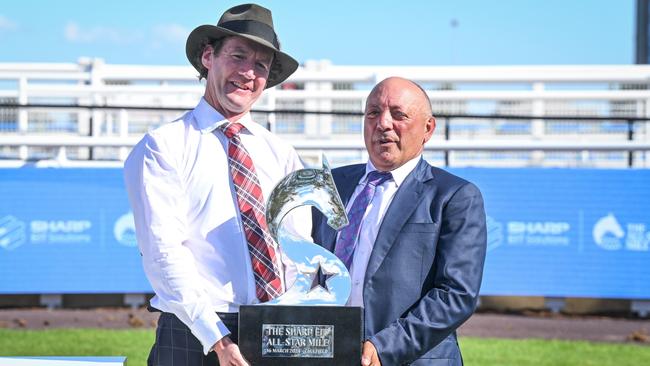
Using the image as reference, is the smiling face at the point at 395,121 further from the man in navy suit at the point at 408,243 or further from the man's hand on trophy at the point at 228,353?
the man's hand on trophy at the point at 228,353

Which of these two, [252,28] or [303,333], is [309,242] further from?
[252,28]

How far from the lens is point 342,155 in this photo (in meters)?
11.7

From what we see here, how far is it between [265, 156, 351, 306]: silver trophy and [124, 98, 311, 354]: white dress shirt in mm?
189

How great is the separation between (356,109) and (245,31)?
339 inches

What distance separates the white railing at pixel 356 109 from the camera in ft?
36.7

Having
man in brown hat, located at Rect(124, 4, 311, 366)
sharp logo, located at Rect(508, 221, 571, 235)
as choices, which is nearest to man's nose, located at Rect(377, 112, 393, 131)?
man in brown hat, located at Rect(124, 4, 311, 366)

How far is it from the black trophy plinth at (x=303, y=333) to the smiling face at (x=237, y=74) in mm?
728

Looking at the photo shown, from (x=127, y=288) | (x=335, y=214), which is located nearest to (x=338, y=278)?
(x=335, y=214)

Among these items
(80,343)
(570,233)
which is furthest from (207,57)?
(570,233)

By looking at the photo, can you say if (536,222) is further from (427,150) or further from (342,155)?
(342,155)

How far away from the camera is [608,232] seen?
10742 millimetres

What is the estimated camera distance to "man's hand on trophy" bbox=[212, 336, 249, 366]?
3.55 m

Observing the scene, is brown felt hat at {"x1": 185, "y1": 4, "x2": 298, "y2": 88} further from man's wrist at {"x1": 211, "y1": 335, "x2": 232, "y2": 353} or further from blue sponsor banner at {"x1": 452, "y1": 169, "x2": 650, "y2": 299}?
blue sponsor banner at {"x1": 452, "y1": 169, "x2": 650, "y2": 299}

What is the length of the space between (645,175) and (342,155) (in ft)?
9.70
